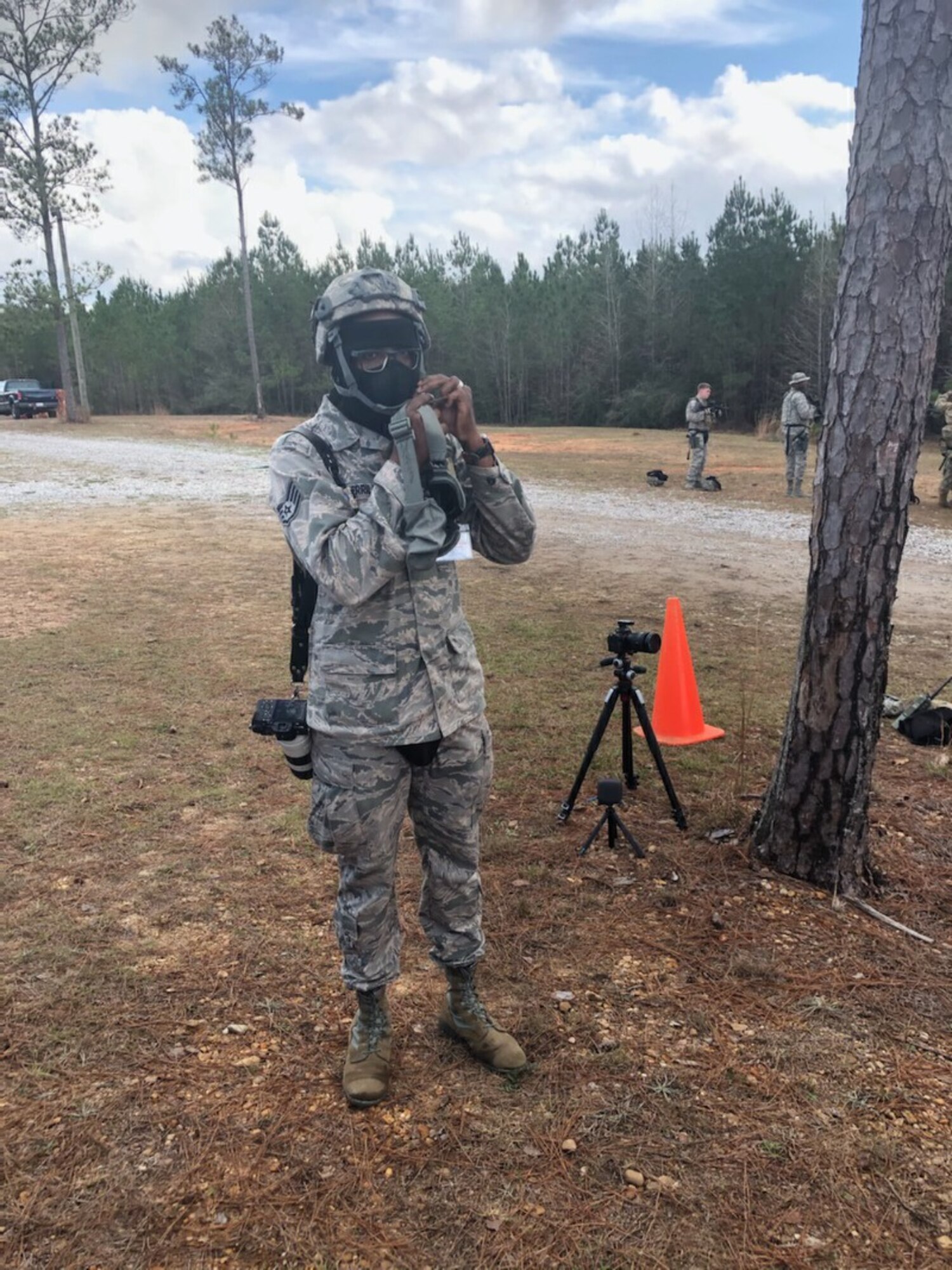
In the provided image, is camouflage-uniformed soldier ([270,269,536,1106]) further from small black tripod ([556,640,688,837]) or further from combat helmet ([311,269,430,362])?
small black tripod ([556,640,688,837])

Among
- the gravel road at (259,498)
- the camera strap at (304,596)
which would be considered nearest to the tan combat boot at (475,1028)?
the camera strap at (304,596)

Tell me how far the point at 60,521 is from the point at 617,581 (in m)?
8.21

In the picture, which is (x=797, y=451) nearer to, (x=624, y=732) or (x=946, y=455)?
(x=946, y=455)

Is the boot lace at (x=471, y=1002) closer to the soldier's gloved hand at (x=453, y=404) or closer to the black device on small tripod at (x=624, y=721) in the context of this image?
the black device on small tripod at (x=624, y=721)

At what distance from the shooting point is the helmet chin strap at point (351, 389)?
2330mm

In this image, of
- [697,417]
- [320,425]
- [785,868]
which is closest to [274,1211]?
[320,425]

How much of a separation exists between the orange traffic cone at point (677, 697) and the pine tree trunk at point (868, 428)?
1.40 meters

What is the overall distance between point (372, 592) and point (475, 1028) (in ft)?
4.45

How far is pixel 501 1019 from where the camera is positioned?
279 centimetres

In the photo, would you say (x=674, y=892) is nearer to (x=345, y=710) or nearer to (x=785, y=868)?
(x=785, y=868)

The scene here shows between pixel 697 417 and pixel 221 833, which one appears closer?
pixel 221 833

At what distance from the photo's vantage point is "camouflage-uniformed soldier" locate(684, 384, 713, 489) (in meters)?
15.5

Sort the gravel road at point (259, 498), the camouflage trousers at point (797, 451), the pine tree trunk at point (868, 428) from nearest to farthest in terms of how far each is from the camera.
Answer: the pine tree trunk at point (868, 428)
the gravel road at point (259, 498)
the camouflage trousers at point (797, 451)

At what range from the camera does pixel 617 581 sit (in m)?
9.03
